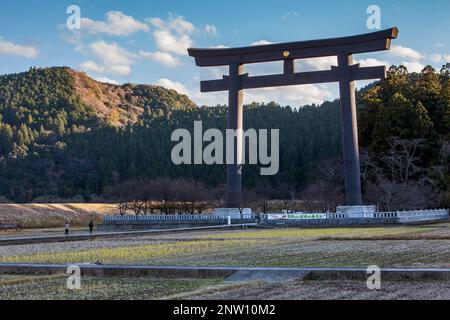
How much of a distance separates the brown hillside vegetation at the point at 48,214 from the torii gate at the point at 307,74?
60.2 feet

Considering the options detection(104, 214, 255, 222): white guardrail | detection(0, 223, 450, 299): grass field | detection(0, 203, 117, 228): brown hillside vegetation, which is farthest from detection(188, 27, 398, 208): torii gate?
detection(0, 203, 117, 228): brown hillside vegetation

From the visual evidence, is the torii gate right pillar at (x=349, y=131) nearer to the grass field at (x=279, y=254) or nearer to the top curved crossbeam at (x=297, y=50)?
the top curved crossbeam at (x=297, y=50)

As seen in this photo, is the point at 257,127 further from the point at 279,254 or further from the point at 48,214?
the point at 279,254

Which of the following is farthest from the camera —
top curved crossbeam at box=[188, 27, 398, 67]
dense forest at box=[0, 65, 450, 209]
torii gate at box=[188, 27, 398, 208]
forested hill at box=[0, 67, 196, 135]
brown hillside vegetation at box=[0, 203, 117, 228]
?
forested hill at box=[0, 67, 196, 135]

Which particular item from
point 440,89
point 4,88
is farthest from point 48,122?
point 440,89

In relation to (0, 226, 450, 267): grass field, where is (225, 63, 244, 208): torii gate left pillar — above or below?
above

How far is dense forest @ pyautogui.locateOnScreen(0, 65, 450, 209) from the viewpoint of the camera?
5178 centimetres

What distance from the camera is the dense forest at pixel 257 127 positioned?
51.8 metres

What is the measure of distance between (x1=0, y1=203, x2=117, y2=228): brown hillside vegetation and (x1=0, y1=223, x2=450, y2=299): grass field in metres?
29.1

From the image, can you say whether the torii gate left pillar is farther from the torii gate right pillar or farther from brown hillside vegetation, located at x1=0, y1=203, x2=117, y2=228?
brown hillside vegetation, located at x1=0, y1=203, x2=117, y2=228

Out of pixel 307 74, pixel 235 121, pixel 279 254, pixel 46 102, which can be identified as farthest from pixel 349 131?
pixel 46 102

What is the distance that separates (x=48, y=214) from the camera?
5925 cm

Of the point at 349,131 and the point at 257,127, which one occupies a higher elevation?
the point at 257,127

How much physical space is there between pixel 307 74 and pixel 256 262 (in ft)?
81.0
